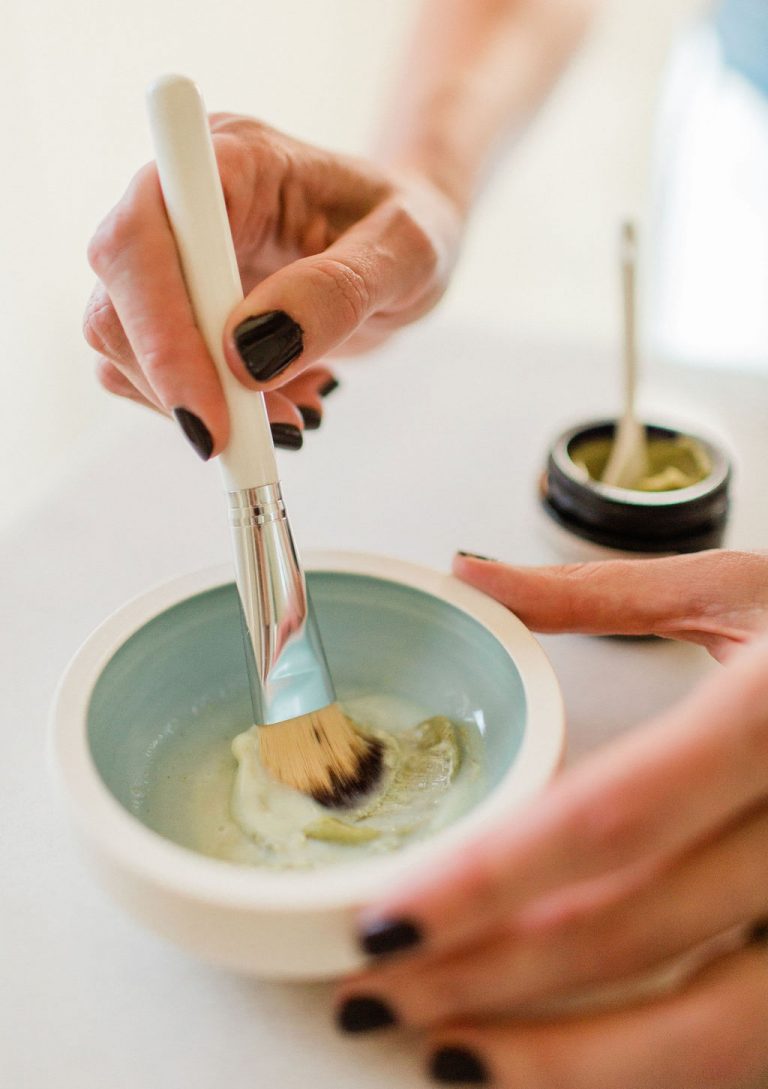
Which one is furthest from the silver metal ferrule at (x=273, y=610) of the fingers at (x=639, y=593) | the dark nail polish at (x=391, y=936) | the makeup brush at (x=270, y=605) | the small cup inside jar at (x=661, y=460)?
the small cup inside jar at (x=661, y=460)

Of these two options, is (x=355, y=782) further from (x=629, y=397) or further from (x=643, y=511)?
(x=629, y=397)

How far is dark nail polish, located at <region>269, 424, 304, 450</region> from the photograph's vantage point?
74 centimetres

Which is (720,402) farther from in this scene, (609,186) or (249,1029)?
(609,186)

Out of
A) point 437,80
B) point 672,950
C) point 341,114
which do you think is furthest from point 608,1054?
point 341,114

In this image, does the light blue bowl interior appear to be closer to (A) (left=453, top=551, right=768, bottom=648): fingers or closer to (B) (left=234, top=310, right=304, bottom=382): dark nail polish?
(A) (left=453, top=551, right=768, bottom=648): fingers

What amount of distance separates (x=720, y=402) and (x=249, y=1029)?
2.49 feet

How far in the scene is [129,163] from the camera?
4.58ft

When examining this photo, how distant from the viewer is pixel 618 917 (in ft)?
1.39

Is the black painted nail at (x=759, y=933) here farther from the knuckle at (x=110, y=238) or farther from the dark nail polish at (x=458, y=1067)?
the knuckle at (x=110, y=238)

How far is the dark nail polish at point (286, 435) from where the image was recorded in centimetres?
74

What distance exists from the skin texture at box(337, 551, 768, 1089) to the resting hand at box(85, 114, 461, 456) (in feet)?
0.94

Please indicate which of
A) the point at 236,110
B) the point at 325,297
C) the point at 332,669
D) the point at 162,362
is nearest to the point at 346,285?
the point at 325,297

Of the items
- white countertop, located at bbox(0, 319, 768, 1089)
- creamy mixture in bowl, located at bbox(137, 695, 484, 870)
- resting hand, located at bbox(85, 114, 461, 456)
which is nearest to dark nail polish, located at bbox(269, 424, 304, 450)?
resting hand, located at bbox(85, 114, 461, 456)

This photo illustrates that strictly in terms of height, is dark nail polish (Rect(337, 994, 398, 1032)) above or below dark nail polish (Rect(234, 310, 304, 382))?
below
